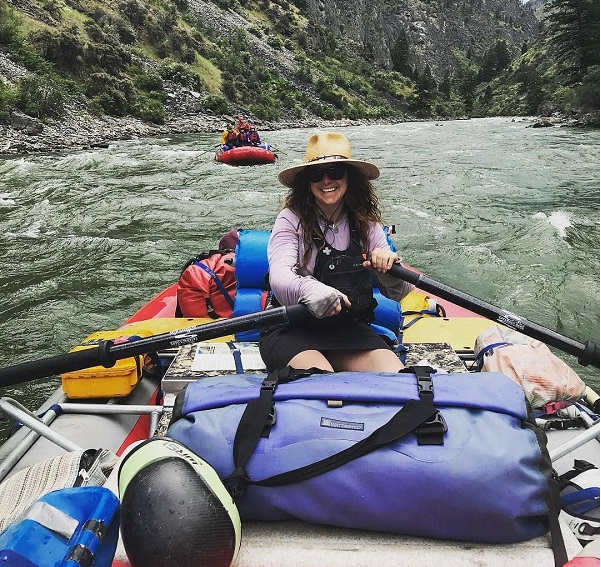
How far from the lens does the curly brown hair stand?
7.74 ft

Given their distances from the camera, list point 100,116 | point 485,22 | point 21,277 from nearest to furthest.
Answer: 1. point 21,277
2. point 100,116
3. point 485,22

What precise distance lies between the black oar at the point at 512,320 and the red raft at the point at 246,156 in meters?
12.1

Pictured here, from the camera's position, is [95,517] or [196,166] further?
[196,166]

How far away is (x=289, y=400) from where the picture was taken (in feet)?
4.95

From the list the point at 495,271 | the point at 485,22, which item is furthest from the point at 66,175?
the point at 485,22

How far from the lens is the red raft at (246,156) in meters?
13.7

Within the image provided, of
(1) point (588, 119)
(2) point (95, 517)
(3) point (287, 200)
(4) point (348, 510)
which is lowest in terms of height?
(1) point (588, 119)

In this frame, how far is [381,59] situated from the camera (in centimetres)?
8419

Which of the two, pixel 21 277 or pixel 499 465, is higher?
pixel 499 465

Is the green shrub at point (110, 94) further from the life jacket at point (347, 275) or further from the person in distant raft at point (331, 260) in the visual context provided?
the life jacket at point (347, 275)

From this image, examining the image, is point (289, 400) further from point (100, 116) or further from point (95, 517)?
point (100, 116)

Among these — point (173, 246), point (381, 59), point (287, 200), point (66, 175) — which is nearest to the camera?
point (287, 200)

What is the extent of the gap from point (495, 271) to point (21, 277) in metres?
5.57

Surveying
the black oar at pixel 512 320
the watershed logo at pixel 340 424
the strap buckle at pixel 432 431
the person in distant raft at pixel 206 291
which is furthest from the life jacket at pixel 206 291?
the strap buckle at pixel 432 431
